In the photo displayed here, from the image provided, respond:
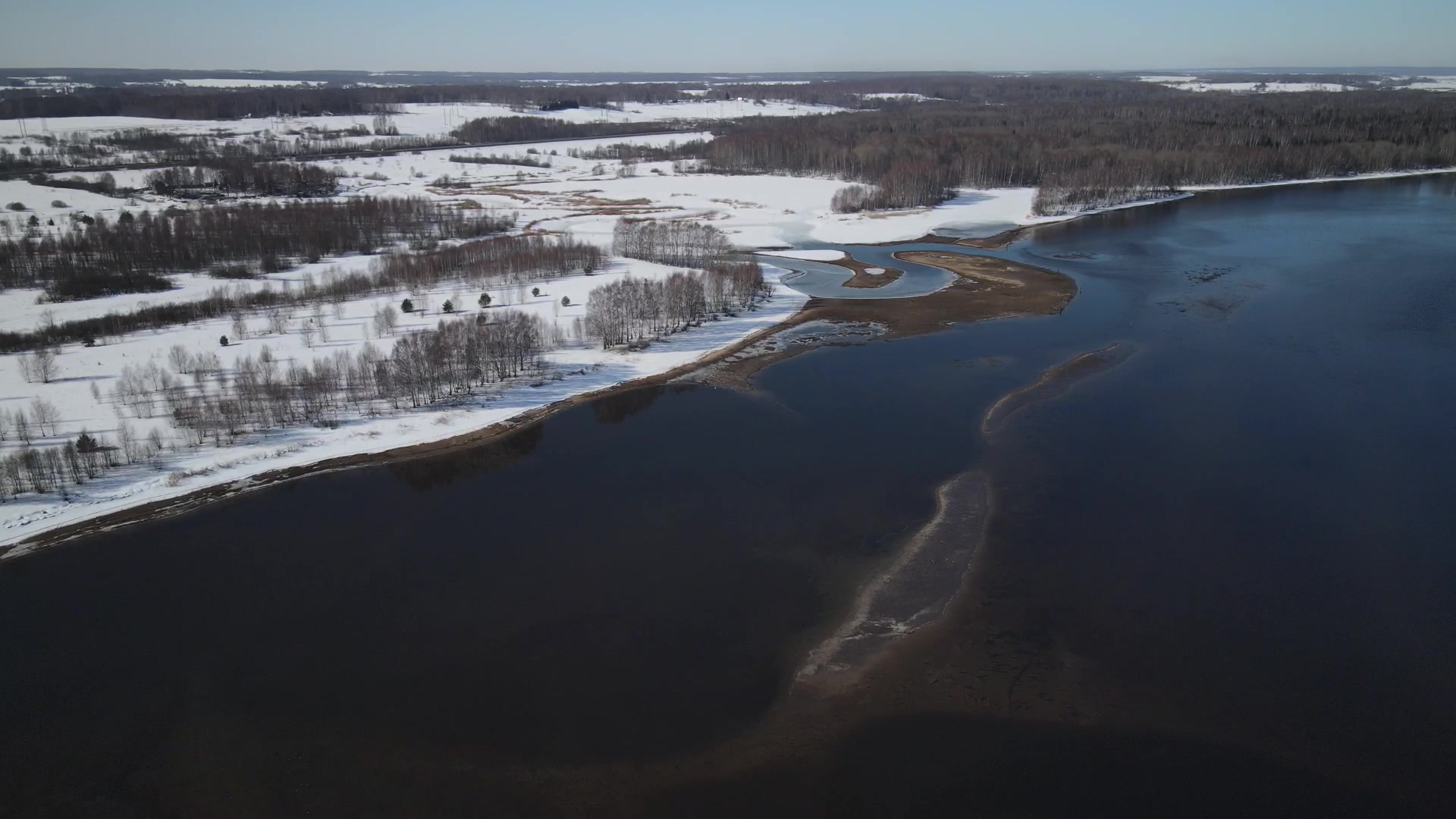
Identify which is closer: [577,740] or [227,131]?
[577,740]

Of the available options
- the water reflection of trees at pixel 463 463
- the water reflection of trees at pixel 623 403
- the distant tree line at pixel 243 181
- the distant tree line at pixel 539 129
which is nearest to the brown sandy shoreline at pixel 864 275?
the water reflection of trees at pixel 623 403

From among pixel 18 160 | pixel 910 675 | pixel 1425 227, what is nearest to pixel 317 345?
pixel 910 675

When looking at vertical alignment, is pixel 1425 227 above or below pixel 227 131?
below

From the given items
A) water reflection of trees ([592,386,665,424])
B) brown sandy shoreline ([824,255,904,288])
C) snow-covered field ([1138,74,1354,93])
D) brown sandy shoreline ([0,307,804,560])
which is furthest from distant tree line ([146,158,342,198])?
snow-covered field ([1138,74,1354,93])

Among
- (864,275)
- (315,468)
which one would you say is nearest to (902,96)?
(864,275)

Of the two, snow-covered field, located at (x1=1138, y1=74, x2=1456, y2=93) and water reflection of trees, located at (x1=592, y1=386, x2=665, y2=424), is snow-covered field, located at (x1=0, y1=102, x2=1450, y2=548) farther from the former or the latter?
snow-covered field, located at (x1=1138, y1=74, x2=1456, y2=93)

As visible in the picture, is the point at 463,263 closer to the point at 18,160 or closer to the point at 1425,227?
the point at 1425,227
